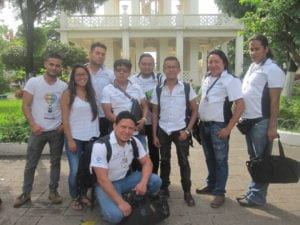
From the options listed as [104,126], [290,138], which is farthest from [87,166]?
[290,138]

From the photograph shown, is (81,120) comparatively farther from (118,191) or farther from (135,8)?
(135,8)

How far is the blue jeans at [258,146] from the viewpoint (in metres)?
5.01

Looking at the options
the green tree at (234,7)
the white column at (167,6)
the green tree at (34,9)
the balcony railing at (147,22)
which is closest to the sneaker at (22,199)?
the green tree at (34,9)

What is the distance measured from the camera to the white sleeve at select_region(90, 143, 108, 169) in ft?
14.8

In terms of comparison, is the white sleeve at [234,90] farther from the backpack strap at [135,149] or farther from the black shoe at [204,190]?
the black shoe at [204,190]

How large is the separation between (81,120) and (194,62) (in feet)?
76.2

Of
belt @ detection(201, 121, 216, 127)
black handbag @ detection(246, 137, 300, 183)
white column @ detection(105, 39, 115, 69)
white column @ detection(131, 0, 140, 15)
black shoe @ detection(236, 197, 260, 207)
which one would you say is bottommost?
black shoe @ detection(236, 197, 260, 207)

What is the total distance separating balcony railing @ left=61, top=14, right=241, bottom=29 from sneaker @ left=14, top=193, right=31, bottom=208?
791 inches

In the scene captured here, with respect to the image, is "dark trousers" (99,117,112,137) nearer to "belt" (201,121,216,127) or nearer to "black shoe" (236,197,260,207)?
"belt" (201,121,216,127)

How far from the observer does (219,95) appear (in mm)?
5090

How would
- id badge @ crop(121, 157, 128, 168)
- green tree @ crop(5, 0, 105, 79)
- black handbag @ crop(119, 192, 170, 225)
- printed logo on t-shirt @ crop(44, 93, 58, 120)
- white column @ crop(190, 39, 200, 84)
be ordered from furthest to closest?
white column @ crop(190, 39, 200, 84), green tree @ crop(5, 0, 105, 79), printed logo on t-shirt @ crop(44, 93, 58, 120), id badge @ crop(121, 157, 128, 168), black handbag @ crop(119, 192, 170, 225)

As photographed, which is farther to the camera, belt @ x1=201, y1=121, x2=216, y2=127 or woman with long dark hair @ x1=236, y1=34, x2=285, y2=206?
belt @ x1=201, y1=121, x2=216, y2=127

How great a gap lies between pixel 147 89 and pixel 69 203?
5.56ft

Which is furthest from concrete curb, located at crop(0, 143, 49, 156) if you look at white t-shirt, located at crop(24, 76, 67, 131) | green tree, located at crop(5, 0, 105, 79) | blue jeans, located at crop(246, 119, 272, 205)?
green tree, located at crop(5, 0, 105, 79)
